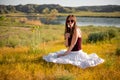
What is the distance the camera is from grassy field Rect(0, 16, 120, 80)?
3.69 m

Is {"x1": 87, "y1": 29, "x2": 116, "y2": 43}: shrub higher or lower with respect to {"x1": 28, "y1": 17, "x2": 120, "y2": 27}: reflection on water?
lower

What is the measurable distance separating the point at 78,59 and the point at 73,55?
11 cm

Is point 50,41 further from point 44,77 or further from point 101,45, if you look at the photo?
point 44,77

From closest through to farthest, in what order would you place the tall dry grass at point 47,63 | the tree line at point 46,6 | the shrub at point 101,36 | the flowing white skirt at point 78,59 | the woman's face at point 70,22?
the tall dry grass at point 47,63 → the flowing white skirt at point 78,59 → the woman's face at point 70,22 → the shrub at point 101,36 → the tree line at point 46,6

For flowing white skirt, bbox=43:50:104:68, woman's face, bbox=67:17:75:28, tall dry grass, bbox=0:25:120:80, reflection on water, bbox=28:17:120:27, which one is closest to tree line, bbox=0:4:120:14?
reflection on water, bbox=28:17:120:27

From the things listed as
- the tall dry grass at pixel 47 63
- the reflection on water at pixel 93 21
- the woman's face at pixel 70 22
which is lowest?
the tall dry grass at pixel 47 63

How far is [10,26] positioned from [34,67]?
1238 mm

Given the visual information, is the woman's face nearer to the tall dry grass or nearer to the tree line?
the tall dry grass

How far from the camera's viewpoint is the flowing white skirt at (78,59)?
3.91m

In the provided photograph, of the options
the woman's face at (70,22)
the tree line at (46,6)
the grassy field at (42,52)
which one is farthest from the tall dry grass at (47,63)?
the woman's face at (70,22)

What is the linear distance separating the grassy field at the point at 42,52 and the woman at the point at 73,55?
0.24 ft

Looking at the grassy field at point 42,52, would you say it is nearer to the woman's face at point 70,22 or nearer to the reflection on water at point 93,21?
the reflection on water at point 93,21

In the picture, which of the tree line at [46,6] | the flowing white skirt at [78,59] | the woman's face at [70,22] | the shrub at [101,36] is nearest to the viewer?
the flowing white skirt at [78,59]

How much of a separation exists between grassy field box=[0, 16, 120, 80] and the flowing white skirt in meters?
0.06
